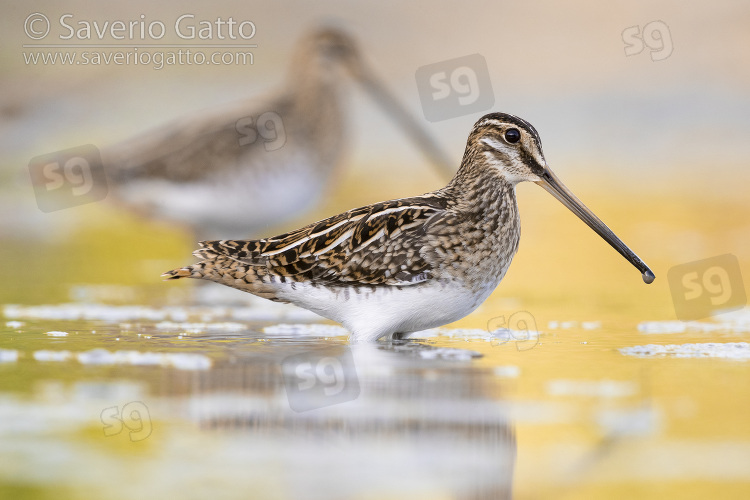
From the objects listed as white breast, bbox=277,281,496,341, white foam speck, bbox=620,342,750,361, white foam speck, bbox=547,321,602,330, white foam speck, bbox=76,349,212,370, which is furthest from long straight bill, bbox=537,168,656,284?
white foam speck, bbox=76,349,212,370

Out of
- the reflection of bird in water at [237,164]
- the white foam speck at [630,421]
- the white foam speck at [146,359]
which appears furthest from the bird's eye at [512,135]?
the reflection of bird in water at [237,164]

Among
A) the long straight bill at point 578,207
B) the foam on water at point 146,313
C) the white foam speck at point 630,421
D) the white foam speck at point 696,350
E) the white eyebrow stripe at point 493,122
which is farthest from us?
the foam on water at point 146,313

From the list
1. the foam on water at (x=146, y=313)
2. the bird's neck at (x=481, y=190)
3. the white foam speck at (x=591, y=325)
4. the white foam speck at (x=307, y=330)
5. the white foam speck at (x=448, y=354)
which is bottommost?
the white foam speck at (x=448, y=354)

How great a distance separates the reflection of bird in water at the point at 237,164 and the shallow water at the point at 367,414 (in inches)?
131

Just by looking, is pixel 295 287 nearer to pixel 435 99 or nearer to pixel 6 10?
pixel 435 99

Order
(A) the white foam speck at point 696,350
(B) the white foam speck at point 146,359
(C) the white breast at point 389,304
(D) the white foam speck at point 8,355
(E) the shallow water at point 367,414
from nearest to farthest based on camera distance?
1. (E) the shallow water at point 367,414
2. (B) the white foam speck at point 146,359
3. (D) the white foam speck at point 8,355
4. (A) the white foam speck at point 696,350
5. (C) the white breast at point 389,304

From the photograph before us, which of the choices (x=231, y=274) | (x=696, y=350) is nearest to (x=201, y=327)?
(x=231, y=274)

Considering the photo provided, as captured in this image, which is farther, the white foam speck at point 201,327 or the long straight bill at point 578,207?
the white foam speck at point 201,327

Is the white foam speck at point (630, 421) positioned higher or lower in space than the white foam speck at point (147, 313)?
lower

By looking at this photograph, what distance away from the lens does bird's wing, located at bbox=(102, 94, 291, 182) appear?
11539 millimetres

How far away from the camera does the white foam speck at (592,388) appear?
635cm

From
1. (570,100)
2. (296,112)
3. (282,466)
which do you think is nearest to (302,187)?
(296,112)

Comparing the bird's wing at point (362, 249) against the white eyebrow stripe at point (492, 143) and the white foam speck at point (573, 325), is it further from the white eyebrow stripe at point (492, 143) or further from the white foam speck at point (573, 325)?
the white foam speck at point (573, 325)

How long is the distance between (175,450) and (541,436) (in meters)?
1.57
